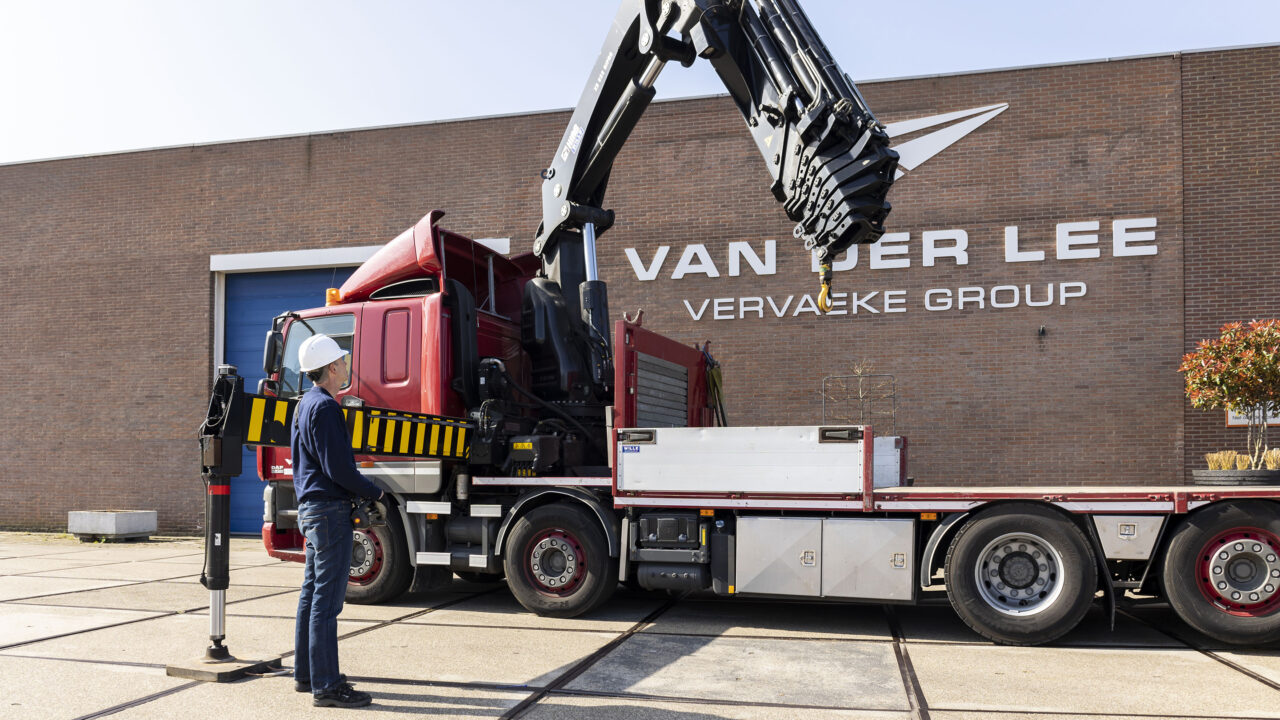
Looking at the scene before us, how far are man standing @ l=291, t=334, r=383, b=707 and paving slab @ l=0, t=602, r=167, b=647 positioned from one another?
3.18 metres

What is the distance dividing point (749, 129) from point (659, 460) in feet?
9.72

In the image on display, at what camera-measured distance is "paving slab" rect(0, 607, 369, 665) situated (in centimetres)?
650

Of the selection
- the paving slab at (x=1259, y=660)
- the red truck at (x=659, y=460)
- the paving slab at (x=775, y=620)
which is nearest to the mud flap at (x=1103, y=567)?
the red truck at (x=659, y=460)

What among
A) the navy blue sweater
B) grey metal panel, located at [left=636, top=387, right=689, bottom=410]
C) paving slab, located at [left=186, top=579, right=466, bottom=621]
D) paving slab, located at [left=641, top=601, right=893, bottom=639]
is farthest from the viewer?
grey metal panel, located at [left=636, top=387, right=689, bottom=410]

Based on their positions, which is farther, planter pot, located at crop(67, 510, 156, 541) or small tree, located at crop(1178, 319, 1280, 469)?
planter pot, located at crop(67, 510, 156, 541)

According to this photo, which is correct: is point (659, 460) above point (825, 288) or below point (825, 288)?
below

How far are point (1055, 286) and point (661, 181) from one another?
587 cm

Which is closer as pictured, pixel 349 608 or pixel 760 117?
pixel 760 117

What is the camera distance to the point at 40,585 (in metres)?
10.1

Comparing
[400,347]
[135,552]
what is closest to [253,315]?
[135,552]

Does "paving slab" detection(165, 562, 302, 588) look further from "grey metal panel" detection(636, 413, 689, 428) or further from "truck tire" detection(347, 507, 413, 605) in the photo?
"grey metal panel" detection(636, 413, 689, 428)

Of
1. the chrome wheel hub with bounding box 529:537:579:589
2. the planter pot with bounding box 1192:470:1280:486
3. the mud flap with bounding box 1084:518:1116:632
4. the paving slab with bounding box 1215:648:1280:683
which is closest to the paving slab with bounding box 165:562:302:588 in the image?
the chrome wheel hub with bounding box 529:537:579:589

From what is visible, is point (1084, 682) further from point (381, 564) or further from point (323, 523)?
point (381, 564)

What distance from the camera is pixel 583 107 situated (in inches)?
372
